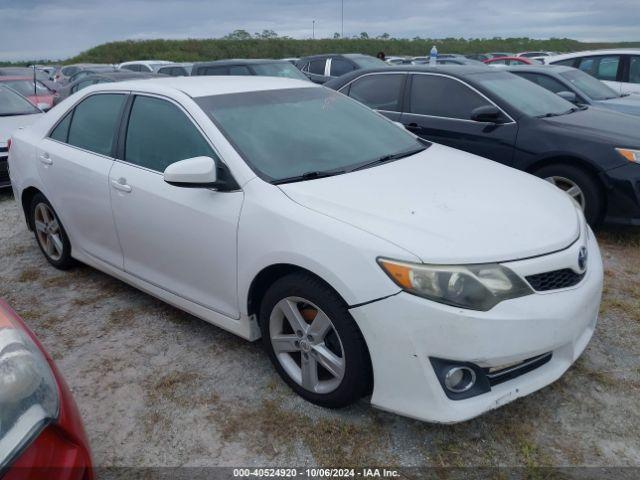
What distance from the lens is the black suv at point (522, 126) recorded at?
15.6ft

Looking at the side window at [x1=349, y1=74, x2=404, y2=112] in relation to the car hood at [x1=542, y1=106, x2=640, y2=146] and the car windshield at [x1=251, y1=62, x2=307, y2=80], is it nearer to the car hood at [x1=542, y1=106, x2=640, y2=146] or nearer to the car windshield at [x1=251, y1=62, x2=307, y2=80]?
the car hood at [x1=542, y1=106, x2=640, y2=146]

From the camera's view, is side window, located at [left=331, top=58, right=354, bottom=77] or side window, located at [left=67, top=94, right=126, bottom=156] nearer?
side window, located at [left=67, top=94, right=126, bottom=156]

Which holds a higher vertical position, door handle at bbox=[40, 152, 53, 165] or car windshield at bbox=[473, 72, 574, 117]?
car windshield at bbox=[473, 72, 574, 117]

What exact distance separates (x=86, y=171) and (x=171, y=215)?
3.32ft

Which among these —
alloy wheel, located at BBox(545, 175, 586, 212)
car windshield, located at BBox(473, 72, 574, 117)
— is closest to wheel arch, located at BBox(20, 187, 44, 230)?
car windshield, located at BBox(473, 72, 574, 117)

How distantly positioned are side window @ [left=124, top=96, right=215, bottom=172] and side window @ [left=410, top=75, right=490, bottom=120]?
10.7ft

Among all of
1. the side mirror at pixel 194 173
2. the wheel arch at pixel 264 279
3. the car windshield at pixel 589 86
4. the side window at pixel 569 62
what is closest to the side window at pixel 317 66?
the side window at pixel 569 62

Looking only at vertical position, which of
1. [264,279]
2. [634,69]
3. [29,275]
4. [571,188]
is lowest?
[29,275]

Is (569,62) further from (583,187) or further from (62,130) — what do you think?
(62,130)

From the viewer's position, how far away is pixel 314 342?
263cm

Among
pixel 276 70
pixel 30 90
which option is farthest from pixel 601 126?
pixel 30 90

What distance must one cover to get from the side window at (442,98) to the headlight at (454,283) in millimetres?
3667

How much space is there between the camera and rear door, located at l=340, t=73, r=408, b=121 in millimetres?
6105

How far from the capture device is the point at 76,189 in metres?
3.87
